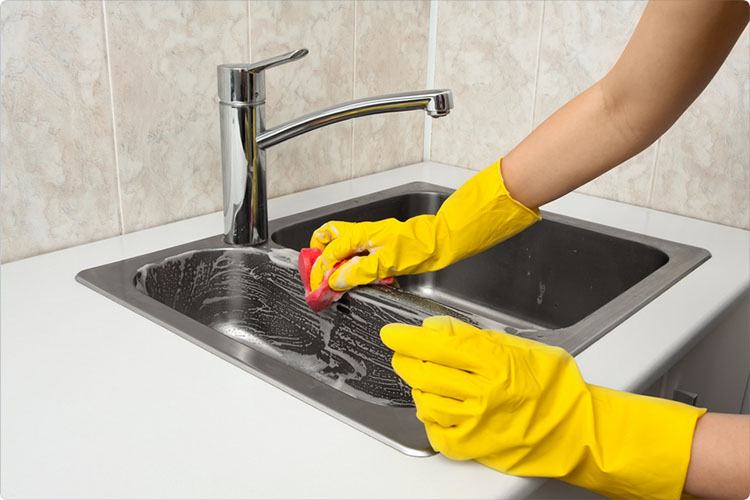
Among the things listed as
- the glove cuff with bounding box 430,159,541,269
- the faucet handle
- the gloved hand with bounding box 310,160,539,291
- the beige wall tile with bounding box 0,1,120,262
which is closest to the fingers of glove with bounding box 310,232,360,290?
the gloved hand with bounding box 310,160,539,291

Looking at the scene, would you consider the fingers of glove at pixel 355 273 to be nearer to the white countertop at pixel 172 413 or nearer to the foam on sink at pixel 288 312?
the foam on sink at pixel 288 312

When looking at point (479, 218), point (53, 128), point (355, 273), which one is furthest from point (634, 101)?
point (53, 128)

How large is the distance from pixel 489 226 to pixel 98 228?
580mm

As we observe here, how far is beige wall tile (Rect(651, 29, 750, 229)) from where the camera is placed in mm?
1280

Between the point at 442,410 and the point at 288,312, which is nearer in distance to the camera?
the point at 442,410

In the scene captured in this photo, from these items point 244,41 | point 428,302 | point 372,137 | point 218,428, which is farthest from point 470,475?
point 372,137

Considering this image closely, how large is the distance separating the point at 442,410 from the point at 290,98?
2.76 ft

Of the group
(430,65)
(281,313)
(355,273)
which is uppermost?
(430,65)

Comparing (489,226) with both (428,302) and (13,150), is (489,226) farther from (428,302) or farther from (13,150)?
(13,150)

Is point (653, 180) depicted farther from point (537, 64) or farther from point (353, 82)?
point (353, 82)

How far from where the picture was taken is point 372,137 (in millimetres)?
1553

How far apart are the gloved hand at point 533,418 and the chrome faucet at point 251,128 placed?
1.38 ft

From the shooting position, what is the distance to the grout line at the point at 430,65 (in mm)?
1595

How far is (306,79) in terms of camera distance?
1.37m
